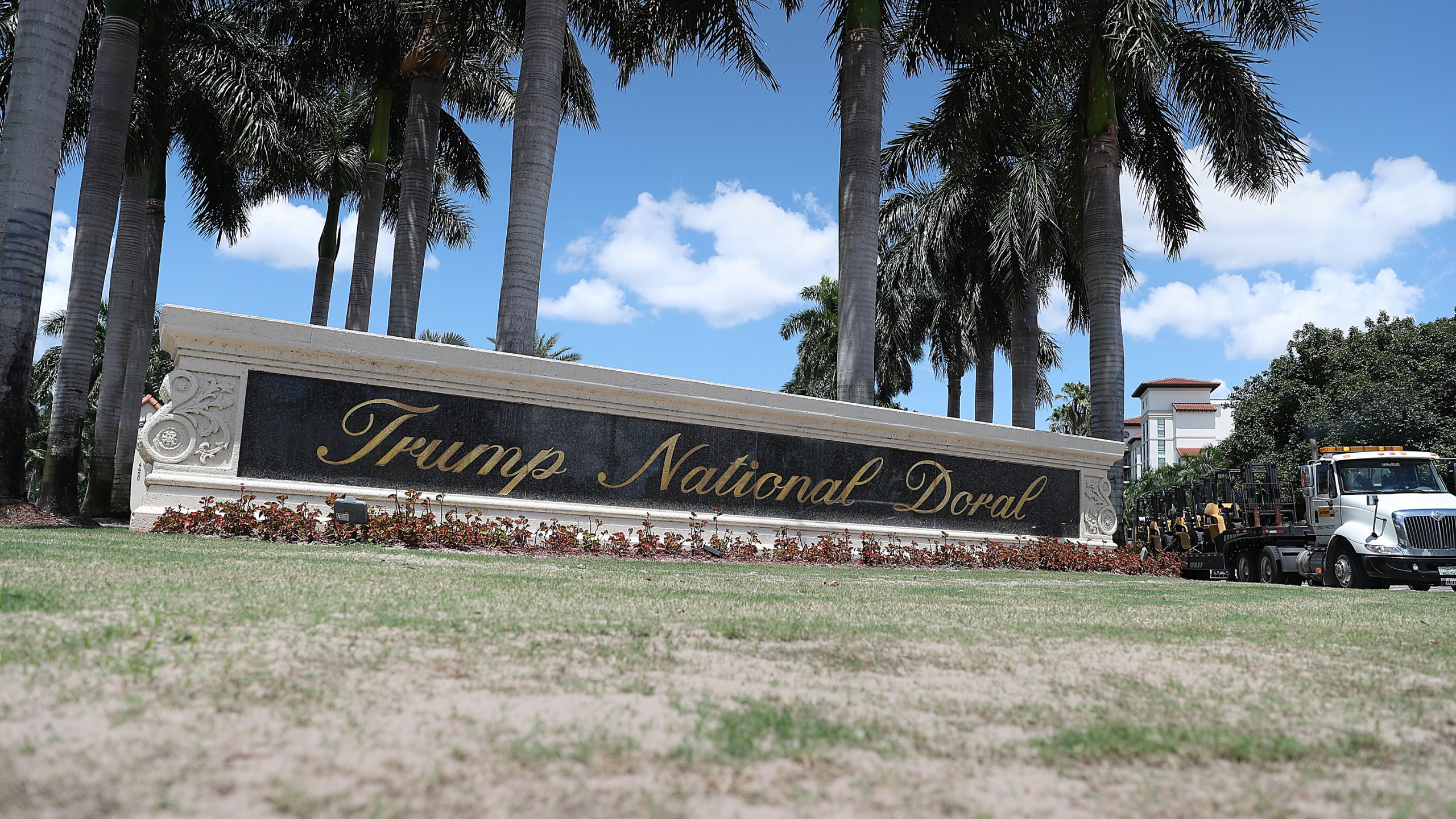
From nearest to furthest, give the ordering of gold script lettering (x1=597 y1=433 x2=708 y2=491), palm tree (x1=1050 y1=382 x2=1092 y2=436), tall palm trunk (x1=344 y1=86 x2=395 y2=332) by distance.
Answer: gold script lettering (x1=597 y1=433 x2=708 y2=491) → tall palm trunk (x1=344 y1=86 x2=395 y2=332) → palm tree (x1=1050 y1=382 x2=1092 y2=436)

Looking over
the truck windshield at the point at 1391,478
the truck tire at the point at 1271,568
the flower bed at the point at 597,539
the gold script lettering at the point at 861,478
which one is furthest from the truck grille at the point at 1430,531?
the gold script lettering at the point at 861,478

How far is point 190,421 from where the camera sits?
1134 centimetres

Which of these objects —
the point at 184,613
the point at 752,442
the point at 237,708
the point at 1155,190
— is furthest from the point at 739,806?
the point at 1155,190

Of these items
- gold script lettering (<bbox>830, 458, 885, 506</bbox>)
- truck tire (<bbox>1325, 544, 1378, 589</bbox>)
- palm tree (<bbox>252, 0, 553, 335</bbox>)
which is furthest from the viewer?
palm tree (<bbox>252, 0, 553, 335</bbox>)

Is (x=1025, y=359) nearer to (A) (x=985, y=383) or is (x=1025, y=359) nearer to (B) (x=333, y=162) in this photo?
(A) (x=985, y=383)

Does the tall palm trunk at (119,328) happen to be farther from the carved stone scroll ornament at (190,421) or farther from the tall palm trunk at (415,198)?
the carved stone scroll ornament at (190,421)

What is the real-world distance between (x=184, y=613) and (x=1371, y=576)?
61.1 ft

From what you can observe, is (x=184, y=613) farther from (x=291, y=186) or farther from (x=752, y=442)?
(x=291, y=186)

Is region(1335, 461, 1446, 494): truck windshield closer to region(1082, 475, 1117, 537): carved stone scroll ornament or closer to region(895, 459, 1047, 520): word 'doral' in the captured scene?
region(1082, 475, 1117, 537): carved stone scroll ornament

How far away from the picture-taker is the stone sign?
37.7ft

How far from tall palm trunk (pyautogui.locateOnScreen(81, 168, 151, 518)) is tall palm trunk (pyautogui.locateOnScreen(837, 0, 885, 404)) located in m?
16.2

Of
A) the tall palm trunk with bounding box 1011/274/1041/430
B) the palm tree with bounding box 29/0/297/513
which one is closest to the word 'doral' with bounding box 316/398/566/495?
the palm tree with bounding box 29/0/297/513

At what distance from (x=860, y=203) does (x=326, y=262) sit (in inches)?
772

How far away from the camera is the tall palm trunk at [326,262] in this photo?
28.8 meters
